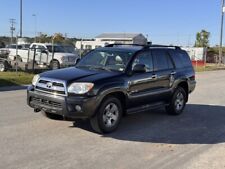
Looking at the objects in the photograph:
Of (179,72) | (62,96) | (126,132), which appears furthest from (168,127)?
(62,96)

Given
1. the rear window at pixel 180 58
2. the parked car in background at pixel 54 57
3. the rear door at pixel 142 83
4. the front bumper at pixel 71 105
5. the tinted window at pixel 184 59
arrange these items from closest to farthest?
1. the front bumper at pixel 71 105
2. the rear door at pixel 142 83
3. the rear window at pixel 180 58
4. the tinted window at pixel 184 59
5. the parked car in background at pixel 54 57

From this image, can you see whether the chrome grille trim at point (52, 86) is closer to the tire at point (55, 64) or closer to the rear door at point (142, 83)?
the rear door at point (142, 83)

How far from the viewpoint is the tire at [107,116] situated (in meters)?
7.53

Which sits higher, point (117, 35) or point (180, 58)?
point (117, 35)

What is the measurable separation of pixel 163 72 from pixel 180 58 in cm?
140

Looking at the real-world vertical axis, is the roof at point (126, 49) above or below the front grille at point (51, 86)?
above

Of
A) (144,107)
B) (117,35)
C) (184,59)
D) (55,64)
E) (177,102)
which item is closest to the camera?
(144,107)

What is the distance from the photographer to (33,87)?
7.97m

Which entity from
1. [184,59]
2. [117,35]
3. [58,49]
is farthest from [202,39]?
[184,59]

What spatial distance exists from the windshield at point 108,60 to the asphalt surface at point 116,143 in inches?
51.7

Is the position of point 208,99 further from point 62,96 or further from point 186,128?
point 62,96

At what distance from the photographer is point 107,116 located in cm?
777

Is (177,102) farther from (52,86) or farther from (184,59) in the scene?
(52,86)

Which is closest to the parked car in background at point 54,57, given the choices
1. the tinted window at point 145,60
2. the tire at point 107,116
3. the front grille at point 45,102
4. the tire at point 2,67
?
the tire at point 2,67
